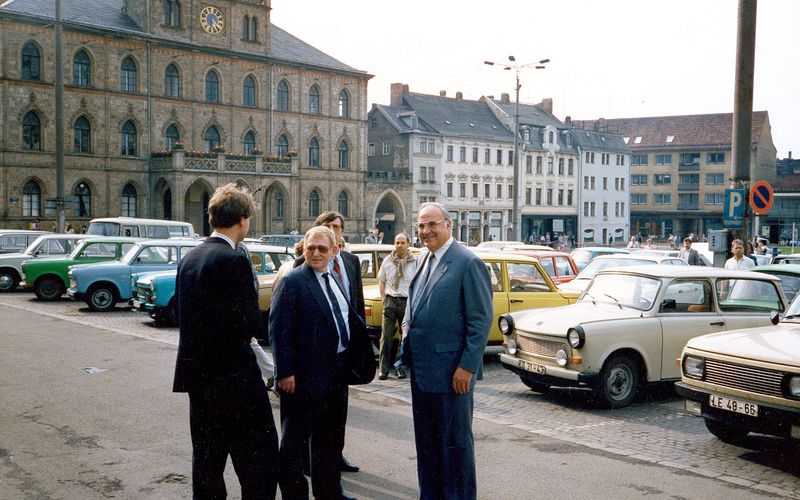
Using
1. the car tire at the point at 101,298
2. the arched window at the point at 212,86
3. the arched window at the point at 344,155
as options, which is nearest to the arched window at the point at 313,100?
the arched window at the point at 344,155

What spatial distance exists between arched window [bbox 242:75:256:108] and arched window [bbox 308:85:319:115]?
4921 mm

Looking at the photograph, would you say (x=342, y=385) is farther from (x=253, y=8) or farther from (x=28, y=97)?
(x=253, y=8)

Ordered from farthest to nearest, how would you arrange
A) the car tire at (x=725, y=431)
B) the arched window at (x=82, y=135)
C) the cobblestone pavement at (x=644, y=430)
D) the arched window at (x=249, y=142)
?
the arched window at (x=249, y=142) → the arched window at (x=82, y=135) → the car tire at (x=725, y=431) → the cobblestone pavement at (x=644, y=430)

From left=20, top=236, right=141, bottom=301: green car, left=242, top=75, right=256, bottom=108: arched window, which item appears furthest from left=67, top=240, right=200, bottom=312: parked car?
left=242, top=75, right=256, bottom=108: arched window

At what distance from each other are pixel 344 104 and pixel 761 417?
5957 centimetres

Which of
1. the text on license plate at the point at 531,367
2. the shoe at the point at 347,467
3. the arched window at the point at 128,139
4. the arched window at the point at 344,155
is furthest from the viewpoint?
the arched window at the point at 344,155

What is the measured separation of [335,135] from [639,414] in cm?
5599

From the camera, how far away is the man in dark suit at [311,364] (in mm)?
5633

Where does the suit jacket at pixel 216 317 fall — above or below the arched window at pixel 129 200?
below

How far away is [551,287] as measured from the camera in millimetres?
13492

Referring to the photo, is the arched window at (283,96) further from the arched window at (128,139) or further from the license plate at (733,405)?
the license plate at (733,405)

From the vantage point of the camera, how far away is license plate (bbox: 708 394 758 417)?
725 cm

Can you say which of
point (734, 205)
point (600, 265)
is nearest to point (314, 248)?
point (734, 205)

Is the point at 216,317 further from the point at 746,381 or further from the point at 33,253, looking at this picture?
the point at 33,253
